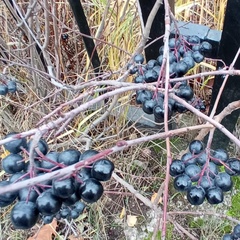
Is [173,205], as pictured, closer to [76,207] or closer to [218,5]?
[76,207]

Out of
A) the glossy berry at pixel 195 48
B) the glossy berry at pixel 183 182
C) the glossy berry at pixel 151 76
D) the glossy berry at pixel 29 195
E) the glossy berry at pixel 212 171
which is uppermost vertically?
the glossy berry at pixel 29 195

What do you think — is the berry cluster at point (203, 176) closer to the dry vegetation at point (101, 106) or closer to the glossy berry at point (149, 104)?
the glossy berry at point (149, 104)

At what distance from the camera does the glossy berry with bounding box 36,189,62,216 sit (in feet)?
1.88

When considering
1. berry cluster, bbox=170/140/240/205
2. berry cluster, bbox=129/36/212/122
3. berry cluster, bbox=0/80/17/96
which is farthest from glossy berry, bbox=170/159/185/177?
berry cluster, bbox=0/80/17/96

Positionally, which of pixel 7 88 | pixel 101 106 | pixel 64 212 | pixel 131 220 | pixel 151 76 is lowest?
pixel 131 220

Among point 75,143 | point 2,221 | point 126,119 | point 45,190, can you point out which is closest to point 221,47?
point 126,119

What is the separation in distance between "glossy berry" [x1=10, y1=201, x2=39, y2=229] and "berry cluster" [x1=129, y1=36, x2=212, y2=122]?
0.37m

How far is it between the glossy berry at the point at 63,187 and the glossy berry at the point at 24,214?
5cm

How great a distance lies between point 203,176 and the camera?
2.41 feet

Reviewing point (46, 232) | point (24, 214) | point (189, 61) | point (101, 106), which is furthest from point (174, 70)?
point (46, 232)

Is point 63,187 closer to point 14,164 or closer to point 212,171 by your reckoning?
point 14,164

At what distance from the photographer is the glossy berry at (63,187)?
56cm

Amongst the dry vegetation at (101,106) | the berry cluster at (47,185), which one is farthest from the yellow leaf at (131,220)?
the berry cluster at (47,185)

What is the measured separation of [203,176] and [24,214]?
0.34m
